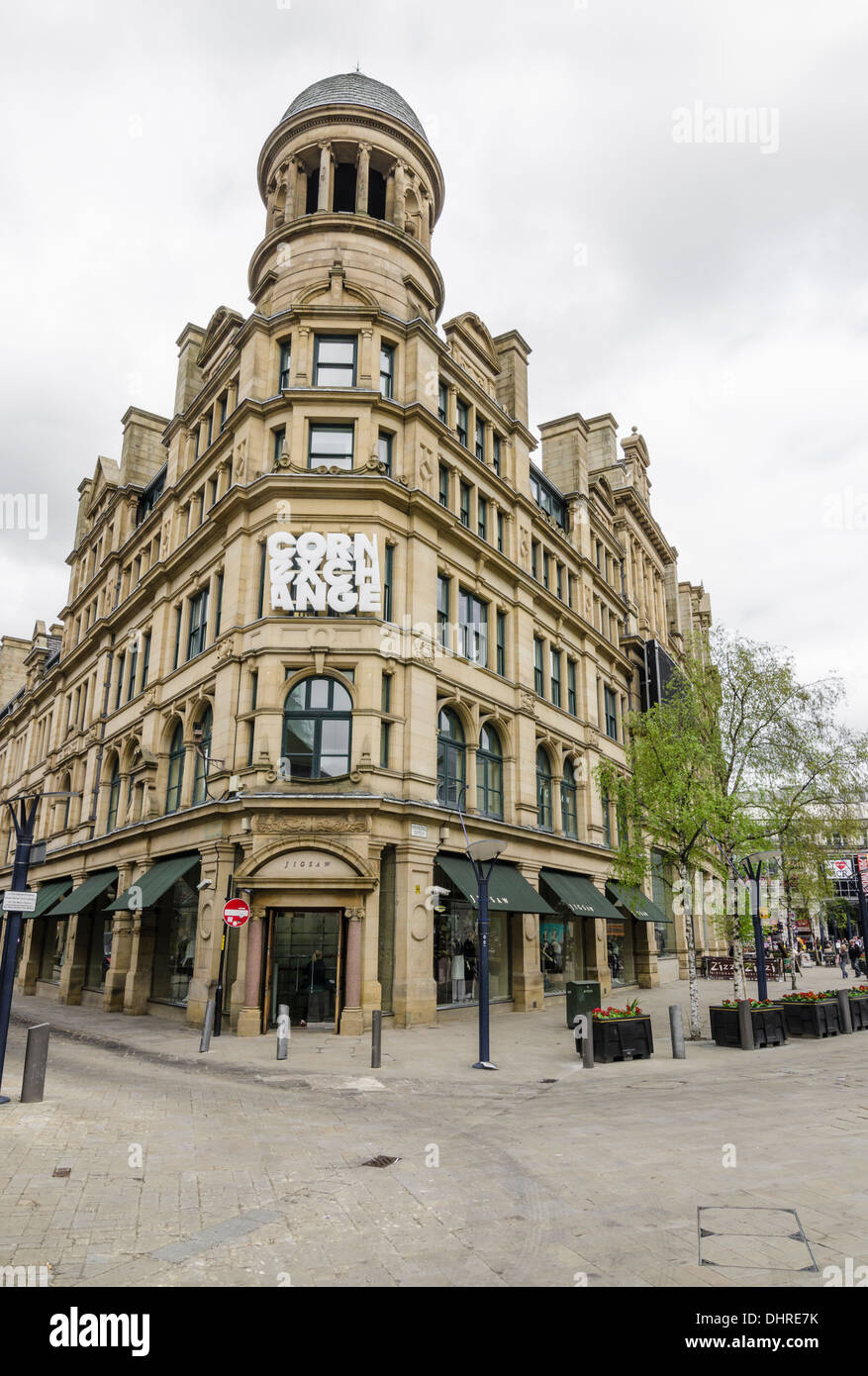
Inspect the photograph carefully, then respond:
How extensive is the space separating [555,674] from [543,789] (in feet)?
17.0

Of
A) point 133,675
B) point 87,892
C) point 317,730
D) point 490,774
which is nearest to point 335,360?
point 317,730

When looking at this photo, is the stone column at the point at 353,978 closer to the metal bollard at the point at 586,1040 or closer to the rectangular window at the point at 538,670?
the metal bollard at the point at 586,1040

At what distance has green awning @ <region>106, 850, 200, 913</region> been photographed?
79.7 feet

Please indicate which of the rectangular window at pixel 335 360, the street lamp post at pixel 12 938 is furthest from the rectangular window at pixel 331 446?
the street lamp post at pixel 12 938

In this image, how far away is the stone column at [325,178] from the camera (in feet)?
88.1

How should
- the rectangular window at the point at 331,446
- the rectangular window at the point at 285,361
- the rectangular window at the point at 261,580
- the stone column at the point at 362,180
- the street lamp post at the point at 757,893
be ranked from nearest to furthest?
the street lamp post at the point at 757,893, the rectangular window at the point at 261,580, the rectangular window at the point at 331,446, the rectangular window at the point at 285,361, the stone column at the point at 362,180

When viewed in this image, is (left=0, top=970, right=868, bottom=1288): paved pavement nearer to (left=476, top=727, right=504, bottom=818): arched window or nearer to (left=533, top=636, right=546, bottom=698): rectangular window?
(left=476, top=727, right=504, bottom=818): arched window

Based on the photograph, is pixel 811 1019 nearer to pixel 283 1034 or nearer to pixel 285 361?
pixel 283 1034

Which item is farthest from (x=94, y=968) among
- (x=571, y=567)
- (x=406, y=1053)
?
(x=571, y=567)

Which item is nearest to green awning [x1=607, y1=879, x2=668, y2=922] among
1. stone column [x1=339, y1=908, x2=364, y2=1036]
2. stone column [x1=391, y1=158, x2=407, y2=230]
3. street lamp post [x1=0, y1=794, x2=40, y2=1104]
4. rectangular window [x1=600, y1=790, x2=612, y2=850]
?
rectangular window [x1=600, y1=790, x2=612, y2=850]

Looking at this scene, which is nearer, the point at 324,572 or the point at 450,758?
the point at 324,572

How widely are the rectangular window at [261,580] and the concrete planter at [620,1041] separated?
46.0ft

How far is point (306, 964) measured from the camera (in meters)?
20.6
